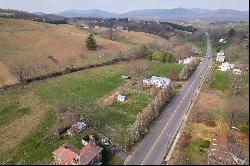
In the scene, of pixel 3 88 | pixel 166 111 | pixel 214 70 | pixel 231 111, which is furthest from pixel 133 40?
pixel 231 111

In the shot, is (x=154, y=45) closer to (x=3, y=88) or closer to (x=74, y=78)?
(x=74, y=78)

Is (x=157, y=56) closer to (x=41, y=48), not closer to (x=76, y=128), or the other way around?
(x=41, y=48)

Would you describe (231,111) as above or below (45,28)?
below

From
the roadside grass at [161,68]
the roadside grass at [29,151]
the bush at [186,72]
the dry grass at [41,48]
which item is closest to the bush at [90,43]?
the dry grass at [41,48]

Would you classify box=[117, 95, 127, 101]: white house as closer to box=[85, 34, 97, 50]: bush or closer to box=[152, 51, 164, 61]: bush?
box=[152, 51, 164, 61]: bush

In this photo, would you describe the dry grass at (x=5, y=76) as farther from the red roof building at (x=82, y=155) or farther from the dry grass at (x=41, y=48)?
the red roof building at (x=82, y=155)

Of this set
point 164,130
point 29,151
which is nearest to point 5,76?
point 29,151

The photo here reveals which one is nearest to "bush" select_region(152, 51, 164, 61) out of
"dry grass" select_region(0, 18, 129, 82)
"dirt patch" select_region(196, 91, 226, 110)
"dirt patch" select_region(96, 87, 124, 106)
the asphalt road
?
"dry grass" select_region(0, 18, 129, 82)
